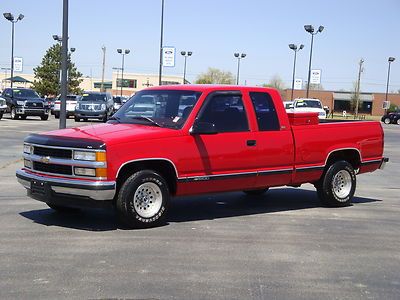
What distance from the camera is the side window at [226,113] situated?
7738 millimetres

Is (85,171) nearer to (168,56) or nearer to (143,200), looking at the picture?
(143,200)

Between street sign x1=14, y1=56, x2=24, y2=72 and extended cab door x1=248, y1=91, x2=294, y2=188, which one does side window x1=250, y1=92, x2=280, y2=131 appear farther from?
street sign x1=14, y1=56, x2=24, y2=72

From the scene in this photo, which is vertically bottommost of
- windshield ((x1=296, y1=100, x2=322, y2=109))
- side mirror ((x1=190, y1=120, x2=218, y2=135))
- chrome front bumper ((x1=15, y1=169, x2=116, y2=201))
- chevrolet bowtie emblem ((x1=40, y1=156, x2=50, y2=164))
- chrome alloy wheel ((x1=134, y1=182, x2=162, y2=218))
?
chrome alloy wheel ((x1=134, y1=182, x2=162, y2=218))

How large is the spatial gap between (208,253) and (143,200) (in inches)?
56.9

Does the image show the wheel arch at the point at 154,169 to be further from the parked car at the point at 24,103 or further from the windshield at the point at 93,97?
the windshield at the point at 93,97

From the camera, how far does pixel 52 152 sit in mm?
7059

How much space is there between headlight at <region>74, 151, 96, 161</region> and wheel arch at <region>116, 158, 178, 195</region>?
37 centimetres

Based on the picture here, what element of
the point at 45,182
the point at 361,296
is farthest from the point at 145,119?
the point at 361,296

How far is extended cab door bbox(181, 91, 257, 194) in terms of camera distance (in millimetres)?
7461

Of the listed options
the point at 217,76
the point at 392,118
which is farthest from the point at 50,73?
the point at 392,118

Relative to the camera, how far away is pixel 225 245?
6477mm

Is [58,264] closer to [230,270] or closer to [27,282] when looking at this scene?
[27,282]

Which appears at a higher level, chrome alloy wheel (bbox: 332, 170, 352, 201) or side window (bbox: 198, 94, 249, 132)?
side window (bbox: 198, 94, 249, 132)

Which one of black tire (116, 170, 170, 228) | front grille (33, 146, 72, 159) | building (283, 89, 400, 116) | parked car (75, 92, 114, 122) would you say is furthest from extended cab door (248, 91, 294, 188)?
building (283, 89, 400, 116)
